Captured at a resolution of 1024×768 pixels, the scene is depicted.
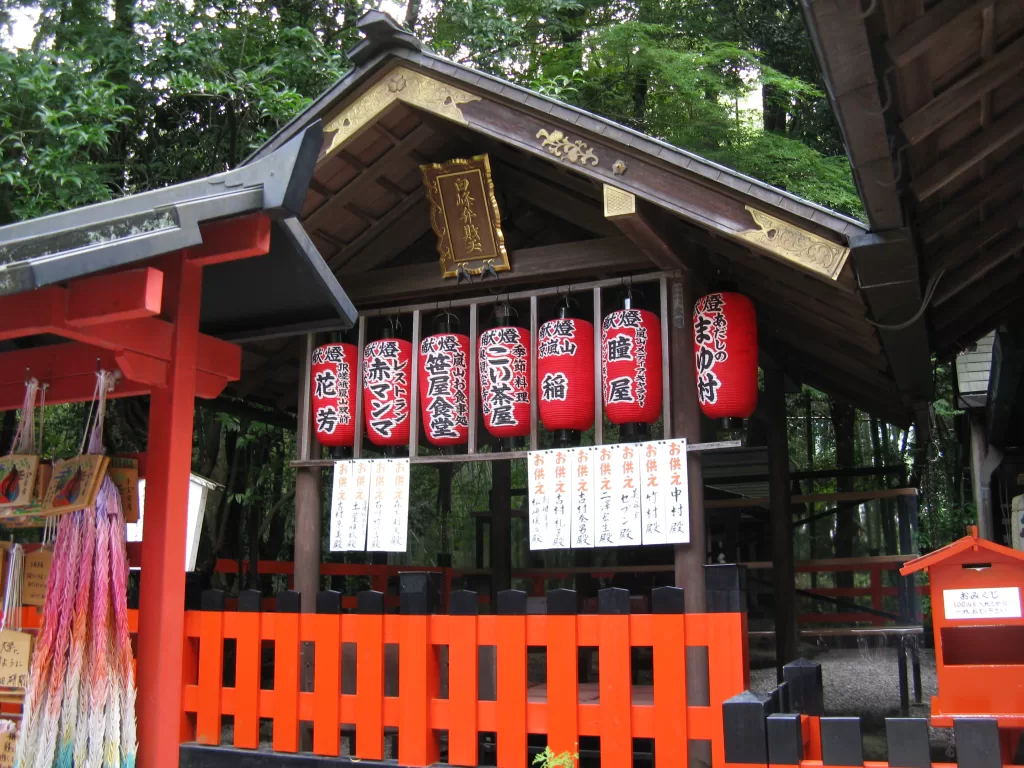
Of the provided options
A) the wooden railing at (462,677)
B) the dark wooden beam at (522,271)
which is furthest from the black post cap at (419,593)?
the dark wooden beam at (522,271)

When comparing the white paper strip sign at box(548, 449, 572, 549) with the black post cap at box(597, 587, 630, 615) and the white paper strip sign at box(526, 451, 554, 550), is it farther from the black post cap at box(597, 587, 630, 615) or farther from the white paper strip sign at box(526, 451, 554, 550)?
the black post cap at box(597, 587, 630, 615)

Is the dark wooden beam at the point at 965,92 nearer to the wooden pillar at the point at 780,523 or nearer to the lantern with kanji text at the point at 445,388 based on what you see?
the lantern with kanji text at the point at 445,388

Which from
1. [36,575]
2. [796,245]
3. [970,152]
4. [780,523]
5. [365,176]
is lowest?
[36,575]

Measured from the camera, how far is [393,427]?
7.16m

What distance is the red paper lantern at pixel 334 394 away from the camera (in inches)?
286

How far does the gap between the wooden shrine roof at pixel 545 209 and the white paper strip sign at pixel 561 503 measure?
1503 millimetres

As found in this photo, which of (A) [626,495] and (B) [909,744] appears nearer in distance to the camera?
(B) [909,744]

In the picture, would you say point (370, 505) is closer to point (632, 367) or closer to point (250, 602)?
point (250, 602)

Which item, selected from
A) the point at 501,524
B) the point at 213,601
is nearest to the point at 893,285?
the point at 213,601

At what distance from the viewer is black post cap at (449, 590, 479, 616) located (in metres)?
5.81

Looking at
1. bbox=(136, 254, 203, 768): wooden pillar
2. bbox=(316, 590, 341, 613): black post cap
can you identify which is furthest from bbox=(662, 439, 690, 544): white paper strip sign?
bbox=(136, 254, 203, 768): wooden pillar

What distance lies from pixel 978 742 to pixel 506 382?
3868 mm

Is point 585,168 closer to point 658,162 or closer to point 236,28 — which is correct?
point 658,162

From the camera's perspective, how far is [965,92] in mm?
4176
